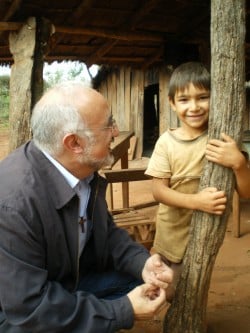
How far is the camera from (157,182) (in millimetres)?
2389

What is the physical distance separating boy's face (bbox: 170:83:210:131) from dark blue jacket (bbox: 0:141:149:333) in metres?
0.83

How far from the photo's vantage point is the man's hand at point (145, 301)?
5.80 ft

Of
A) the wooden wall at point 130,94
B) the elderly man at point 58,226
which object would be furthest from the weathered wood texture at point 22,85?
the wooden wall at point 130,94

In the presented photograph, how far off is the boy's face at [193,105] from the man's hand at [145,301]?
95 centimetres

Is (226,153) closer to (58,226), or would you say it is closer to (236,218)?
(58,226)

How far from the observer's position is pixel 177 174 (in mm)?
2367

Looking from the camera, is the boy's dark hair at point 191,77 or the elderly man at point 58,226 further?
the boy's dark hair at point 191,77

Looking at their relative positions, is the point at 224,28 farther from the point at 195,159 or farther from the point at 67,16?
the point at 67,16

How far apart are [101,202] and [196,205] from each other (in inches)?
19.7

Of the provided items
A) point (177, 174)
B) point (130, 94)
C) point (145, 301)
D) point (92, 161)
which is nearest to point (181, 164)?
point (177, 174)

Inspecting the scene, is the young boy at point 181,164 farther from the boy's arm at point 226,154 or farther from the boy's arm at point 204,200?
the boy's arm at point 226,154

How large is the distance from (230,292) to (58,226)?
7.45 feet

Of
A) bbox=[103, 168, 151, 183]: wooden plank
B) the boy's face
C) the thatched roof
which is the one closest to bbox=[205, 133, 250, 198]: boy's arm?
the boy's face

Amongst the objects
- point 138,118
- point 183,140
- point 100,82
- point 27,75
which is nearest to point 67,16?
point 27,75
